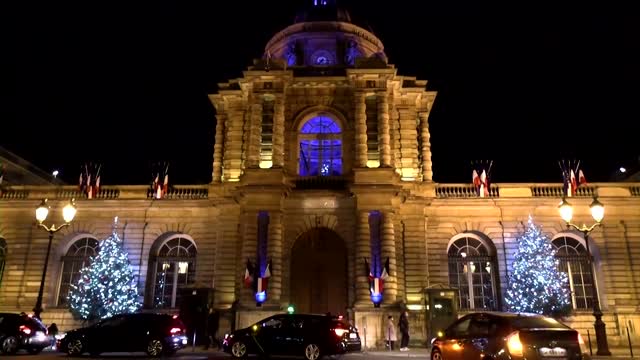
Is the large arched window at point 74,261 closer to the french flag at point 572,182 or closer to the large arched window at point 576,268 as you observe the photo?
the large arched window at point 576,268

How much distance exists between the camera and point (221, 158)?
30484 mm

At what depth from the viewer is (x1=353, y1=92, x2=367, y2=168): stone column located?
26844mm

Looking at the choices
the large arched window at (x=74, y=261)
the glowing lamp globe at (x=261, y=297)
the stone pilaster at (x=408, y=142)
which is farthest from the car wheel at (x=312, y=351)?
the large arched window at (x=74, y=261)

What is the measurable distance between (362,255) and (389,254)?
1338 millimetres

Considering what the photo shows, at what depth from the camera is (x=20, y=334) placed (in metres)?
17.4

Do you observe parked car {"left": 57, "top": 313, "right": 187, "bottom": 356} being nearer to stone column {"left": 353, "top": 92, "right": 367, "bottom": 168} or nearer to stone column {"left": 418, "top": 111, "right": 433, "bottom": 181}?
stone column {"left": 353, "top": 92, "right": 367, "bottom": 168}

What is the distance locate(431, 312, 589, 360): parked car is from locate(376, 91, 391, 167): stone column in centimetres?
1628

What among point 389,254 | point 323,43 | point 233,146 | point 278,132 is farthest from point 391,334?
point 323,43

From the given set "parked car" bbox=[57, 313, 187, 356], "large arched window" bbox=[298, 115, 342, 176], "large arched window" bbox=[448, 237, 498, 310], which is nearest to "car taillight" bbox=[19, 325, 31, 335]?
"parked car" bbox=[57, 313, 187, 356]

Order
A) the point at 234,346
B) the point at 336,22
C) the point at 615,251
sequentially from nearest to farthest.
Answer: the point at 234,346 → the point at 615,251 → the point at 336,22

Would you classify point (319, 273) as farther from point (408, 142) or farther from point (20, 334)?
point (20, 334)

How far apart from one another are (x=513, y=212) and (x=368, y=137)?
9.22 m

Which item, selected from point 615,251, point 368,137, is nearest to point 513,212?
point 615,251

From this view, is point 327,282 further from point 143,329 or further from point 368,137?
point 143,329
